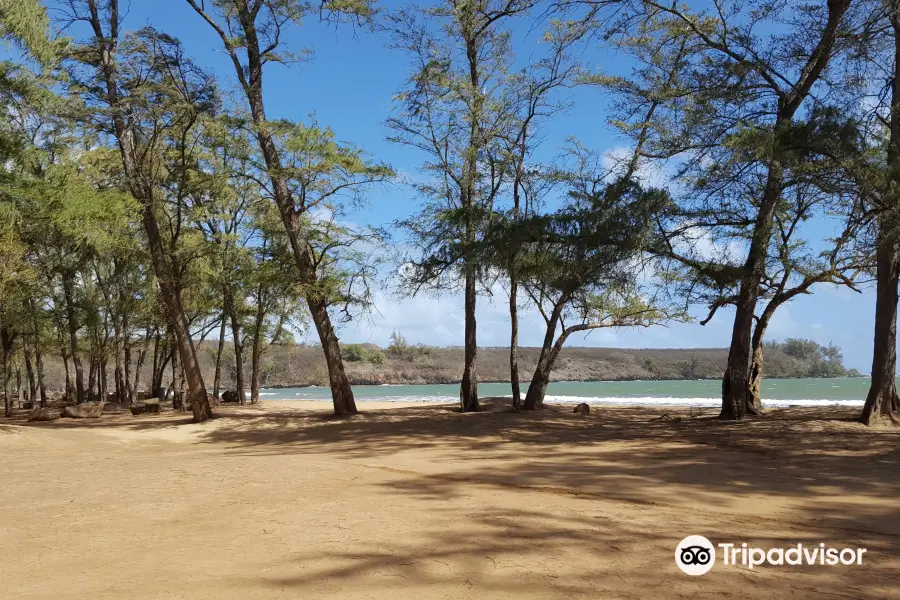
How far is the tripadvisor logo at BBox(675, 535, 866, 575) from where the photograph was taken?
3.83 meters


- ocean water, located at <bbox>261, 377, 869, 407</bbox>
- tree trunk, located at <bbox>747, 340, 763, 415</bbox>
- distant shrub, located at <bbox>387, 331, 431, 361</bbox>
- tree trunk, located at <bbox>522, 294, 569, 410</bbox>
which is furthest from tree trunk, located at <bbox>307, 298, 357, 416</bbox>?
distant shrub, located at <bbox>387, 331, 431, 361</bbox>

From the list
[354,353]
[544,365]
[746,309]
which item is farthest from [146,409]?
[354,353]

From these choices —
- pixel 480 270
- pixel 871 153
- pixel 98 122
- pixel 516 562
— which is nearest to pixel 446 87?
pixel 480 270

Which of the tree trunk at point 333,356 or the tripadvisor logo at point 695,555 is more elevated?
the tree trunk at point 333,356

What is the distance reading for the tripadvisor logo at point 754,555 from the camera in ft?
12.6

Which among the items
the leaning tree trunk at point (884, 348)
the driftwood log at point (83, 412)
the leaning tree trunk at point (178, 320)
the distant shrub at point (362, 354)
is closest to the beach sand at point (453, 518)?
the leaning tree trunk at point (884, 348)

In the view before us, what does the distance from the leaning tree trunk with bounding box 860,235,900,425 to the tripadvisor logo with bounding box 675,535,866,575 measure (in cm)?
882

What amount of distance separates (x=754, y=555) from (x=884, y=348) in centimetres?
963

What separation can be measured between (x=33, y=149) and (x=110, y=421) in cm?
874

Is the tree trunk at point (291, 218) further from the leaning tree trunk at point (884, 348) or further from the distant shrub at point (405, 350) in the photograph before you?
the distant shrub at point (405, 350)

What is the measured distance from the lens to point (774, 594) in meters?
3.35

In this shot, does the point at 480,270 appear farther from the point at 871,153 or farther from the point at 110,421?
the point at 110,421

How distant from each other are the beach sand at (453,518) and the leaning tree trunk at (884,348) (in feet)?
4.55

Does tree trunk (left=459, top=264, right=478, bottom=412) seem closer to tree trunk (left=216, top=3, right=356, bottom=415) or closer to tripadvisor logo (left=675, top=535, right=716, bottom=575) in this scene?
tree trunk (left=216, top=3, right=356, bottom=415)
